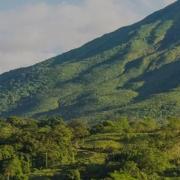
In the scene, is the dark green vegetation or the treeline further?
the treeline

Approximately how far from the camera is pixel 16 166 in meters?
118

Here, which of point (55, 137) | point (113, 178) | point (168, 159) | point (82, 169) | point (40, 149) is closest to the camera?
point (113, 178)

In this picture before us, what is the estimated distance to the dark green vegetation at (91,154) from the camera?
110 meters

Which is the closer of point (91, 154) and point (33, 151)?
point (33, 151)

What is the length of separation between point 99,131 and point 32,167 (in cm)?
3793

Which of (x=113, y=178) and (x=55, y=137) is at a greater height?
(x=55, y=137)

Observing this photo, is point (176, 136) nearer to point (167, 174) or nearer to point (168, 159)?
A: point (168, 159)

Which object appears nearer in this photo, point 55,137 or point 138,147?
point 138,147

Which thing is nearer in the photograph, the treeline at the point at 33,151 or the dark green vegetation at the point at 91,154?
the dark green vegetation at the point at 91,154

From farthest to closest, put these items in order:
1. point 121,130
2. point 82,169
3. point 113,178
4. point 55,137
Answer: point 121,130 < point 55,137 < point 82,169 < point 113,178

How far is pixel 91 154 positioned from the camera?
131125 millimetres

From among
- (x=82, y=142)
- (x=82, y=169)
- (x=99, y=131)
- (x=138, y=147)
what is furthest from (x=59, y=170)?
(x=99, y=131)

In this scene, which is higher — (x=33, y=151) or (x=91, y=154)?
(x=33, y=151)

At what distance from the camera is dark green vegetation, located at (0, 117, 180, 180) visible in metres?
110
